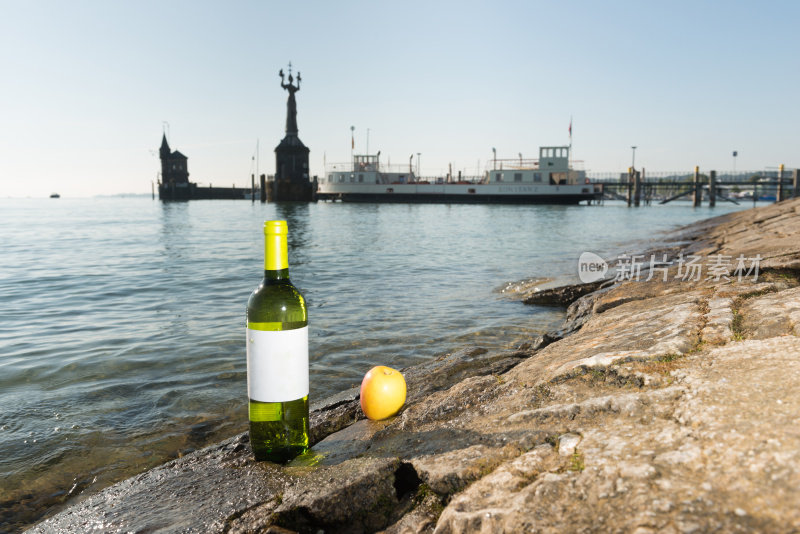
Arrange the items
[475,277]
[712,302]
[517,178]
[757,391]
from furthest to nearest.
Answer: [517,178] < [475,277] < [712,302] < [757,391]

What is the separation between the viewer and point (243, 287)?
9.86m

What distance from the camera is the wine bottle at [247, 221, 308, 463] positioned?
2102 mm

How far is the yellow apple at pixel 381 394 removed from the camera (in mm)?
2570

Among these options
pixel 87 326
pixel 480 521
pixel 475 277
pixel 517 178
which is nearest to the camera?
pixel 480 521

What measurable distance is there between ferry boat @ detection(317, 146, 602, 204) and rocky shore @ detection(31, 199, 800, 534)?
159ft

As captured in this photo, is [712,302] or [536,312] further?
[536,312]

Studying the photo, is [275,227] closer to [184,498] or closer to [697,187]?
[184,498]

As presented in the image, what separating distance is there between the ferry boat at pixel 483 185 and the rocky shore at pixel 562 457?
159 feet

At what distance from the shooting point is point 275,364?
6.89ft

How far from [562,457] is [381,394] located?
1.22m

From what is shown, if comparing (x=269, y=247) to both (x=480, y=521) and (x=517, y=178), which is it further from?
(x=517, y=178)

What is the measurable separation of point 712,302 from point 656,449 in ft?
7.01

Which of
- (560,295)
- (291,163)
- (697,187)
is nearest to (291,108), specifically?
(291,163)

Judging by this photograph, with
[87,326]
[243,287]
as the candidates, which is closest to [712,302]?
[87,326]
